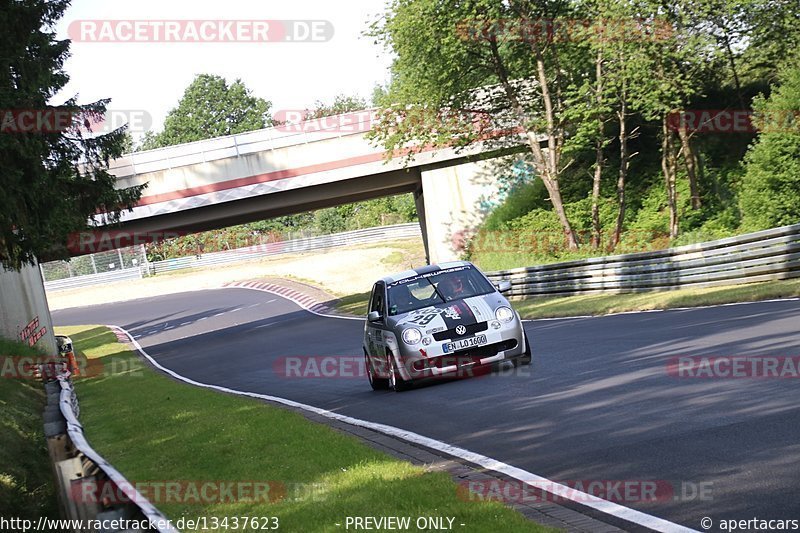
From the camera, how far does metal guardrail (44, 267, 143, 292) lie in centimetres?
8547

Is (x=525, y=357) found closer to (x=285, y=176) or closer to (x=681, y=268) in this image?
(x=681, y=268)

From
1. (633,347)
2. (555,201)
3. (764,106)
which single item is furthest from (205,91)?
(633,347)

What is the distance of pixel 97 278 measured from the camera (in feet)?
282

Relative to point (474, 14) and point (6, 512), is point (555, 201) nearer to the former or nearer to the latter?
point (474, 14)

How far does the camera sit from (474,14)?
33750mm

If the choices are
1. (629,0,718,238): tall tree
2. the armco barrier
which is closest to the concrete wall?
(629,0,718,238): tall tree

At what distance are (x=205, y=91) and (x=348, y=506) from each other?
127 m

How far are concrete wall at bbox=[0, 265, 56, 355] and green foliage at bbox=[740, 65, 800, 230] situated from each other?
67.2 ft

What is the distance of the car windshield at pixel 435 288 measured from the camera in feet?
46.9

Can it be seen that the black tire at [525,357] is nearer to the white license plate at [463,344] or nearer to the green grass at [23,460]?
the white license plate at [463,344]
